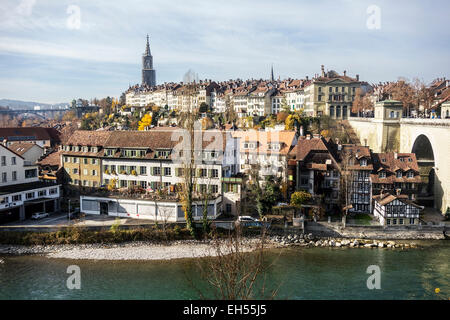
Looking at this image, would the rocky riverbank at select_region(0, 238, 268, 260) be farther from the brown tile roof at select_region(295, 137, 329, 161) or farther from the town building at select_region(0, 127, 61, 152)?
the town building at select_region(0, 127, 61, 152)

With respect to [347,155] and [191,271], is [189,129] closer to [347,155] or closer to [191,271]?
[191,271]

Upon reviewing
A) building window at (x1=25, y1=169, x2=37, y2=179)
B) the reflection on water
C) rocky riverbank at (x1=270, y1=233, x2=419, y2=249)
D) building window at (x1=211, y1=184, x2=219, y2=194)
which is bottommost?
the reflection on water

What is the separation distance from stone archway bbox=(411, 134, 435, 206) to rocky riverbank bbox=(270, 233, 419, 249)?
10209mm

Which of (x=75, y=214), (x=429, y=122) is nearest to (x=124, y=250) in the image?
(x=75, y=214)

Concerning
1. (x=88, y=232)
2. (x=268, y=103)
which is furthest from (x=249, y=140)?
(x=268, y=103)

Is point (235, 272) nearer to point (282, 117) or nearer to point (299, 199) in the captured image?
point (299, 199)

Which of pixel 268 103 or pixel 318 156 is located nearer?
pixel 318 156

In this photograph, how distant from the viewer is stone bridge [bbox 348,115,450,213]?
110 feet

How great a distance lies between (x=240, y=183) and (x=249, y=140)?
6306mm

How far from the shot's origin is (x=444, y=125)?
33.6 meters

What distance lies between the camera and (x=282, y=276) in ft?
68.8

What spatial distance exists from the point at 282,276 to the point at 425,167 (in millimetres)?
23529

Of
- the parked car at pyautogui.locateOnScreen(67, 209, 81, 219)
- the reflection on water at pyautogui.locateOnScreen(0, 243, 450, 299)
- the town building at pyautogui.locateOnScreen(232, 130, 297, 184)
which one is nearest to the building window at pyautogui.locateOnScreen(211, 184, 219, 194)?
the town building at pyautogui.locateOnScreen(232, 130, 297, 184)
